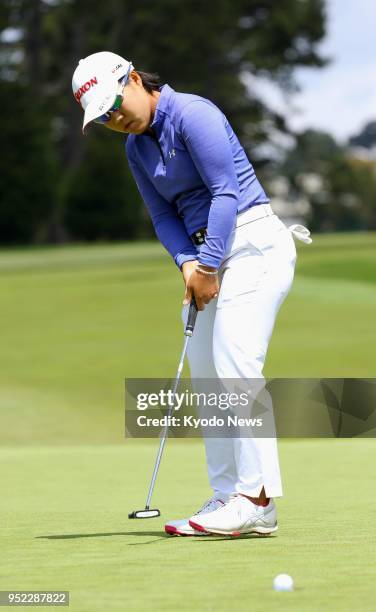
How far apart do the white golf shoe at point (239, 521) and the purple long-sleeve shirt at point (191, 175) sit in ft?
3.11

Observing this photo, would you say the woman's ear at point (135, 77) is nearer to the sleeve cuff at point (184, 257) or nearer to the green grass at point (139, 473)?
the sleeve cuff at point (184, 257)

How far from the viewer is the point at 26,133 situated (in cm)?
4822

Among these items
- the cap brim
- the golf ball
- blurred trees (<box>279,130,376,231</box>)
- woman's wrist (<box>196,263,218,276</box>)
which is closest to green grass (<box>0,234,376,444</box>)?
woman's wrist (<box>196,263,218,276</box>)

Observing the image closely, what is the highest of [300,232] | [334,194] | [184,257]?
[334,194]

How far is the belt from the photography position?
5.50 metres

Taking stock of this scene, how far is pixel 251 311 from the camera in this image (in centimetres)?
541

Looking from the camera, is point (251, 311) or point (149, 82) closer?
point (251, 311)

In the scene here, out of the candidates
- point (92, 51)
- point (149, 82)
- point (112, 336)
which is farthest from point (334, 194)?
point (149, 82)

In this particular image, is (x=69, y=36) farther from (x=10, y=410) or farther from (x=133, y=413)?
(x=133, y=413)

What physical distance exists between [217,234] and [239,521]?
3.60 ft

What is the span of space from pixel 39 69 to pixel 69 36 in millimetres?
7397

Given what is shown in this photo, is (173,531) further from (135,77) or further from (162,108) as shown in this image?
(135,77)

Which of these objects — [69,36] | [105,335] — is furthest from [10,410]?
[69,36]

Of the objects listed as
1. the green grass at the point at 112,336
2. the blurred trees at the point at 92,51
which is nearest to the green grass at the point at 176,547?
the green grass at the point at 112,336
